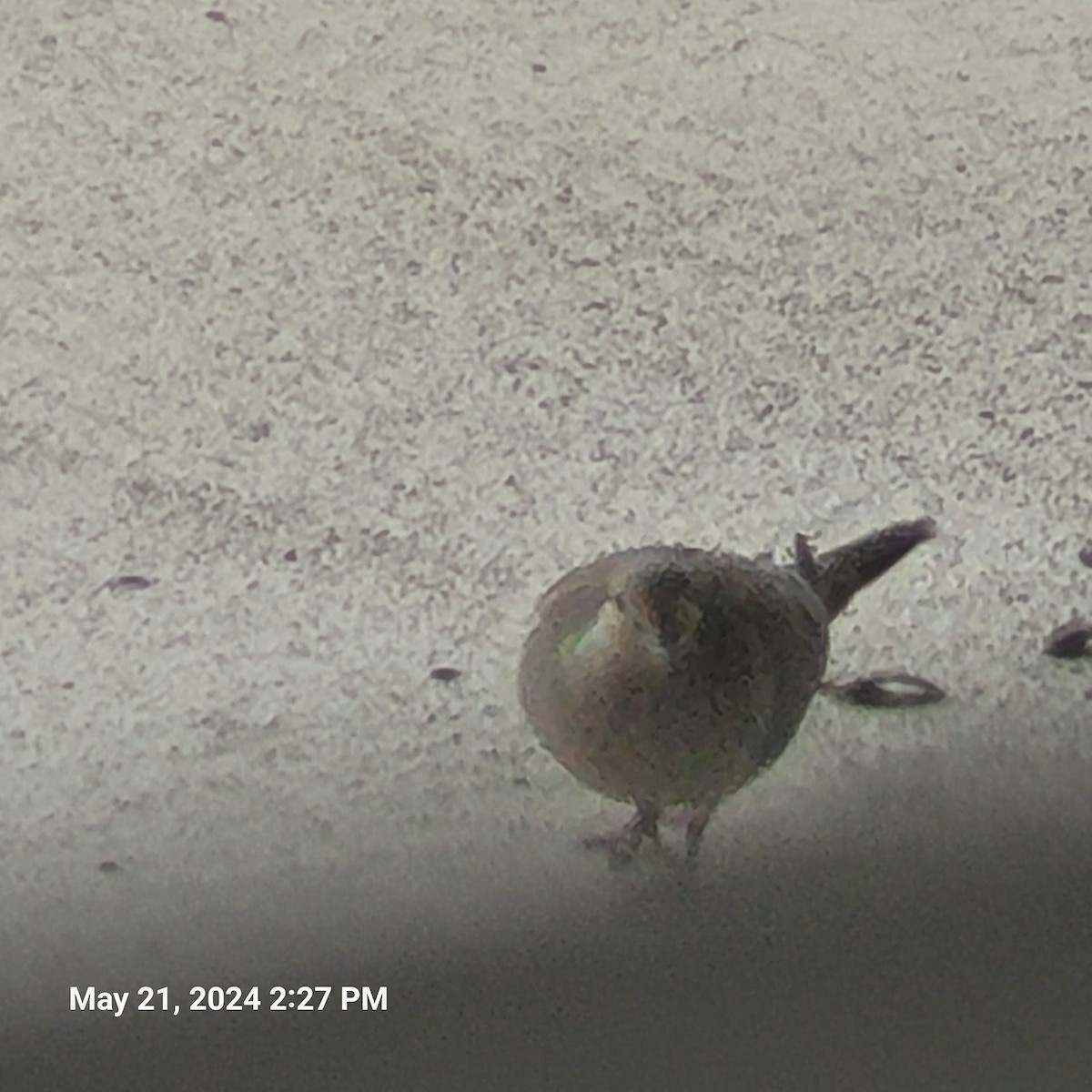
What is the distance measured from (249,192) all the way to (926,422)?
42 centimetres

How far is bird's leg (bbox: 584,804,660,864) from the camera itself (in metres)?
0.70

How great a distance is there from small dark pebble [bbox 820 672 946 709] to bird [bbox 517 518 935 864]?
0.09 meters

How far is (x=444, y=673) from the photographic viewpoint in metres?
0.77

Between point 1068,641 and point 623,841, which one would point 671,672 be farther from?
point 1068,641

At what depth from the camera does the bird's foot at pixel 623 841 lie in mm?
701

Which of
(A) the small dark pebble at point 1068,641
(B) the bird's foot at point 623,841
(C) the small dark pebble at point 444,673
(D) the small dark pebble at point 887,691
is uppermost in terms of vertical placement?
(C) the small dark pebble at point 444,673

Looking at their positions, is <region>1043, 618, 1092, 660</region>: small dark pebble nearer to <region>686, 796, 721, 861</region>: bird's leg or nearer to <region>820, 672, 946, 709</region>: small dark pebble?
<region>820, 672, 946, 709</region>: small dark pebble

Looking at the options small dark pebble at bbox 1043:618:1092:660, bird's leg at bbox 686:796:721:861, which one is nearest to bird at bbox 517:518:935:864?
bird's leg at bbox 686:796:721:861

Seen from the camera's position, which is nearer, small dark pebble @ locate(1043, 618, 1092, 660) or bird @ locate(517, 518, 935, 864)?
bird @ locate(517, 518, 935, 864)

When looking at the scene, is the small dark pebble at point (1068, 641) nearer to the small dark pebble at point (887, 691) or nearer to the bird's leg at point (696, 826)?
the small dark pebble at point (887, 691)

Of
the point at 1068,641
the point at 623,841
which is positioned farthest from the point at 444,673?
the point at 1068,641

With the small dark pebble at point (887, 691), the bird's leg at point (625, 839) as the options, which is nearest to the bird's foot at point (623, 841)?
the bird's leg at point (625, 839)

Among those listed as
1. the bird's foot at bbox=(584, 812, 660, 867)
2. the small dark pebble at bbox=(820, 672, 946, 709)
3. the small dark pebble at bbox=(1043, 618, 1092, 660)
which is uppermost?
the small dark pebble at bbox=(1043, 618, 1092, 660)

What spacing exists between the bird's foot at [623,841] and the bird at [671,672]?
0.03 meters
